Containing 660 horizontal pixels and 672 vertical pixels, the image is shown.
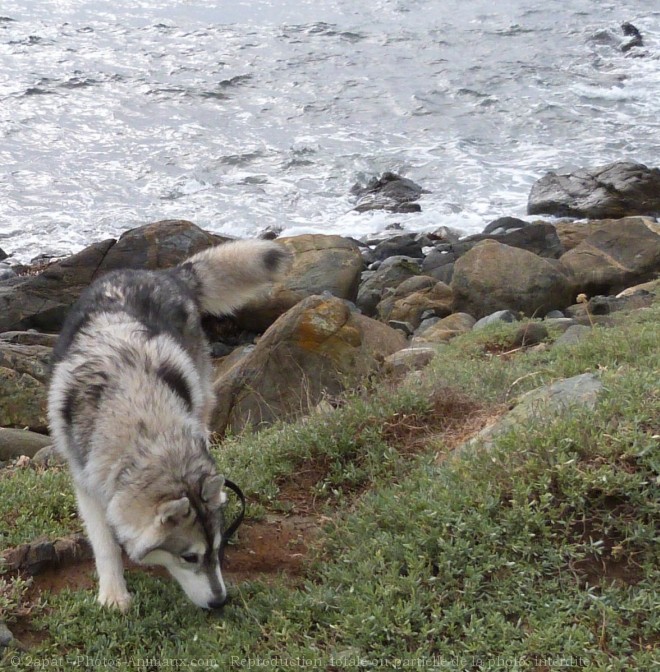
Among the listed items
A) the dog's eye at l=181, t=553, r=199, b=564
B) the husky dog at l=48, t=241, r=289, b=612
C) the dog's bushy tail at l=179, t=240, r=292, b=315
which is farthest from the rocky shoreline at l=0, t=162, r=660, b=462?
the dog's eye at l=181, t=553, r=199, b=564

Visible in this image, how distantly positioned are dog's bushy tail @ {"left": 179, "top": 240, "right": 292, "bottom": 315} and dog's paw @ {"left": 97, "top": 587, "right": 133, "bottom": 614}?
2652mm

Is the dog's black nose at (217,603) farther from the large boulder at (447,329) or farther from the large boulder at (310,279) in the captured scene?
the large boulder at (310,279)

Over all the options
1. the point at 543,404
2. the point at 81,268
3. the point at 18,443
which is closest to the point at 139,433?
the point at 543,404

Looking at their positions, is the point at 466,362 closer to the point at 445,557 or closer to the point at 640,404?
the point at 640,404

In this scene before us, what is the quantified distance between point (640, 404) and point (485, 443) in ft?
2.70

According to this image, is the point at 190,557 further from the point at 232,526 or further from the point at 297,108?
the point at 297,108

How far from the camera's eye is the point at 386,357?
30.1 feet

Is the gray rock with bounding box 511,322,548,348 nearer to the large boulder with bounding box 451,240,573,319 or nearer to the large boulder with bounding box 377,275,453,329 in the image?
the large boulder with bounding box 451,240,573,319

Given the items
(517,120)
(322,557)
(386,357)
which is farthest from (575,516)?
(517,120)

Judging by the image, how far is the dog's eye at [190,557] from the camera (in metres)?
3.93

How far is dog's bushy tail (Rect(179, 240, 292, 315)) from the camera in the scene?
21.1 feet

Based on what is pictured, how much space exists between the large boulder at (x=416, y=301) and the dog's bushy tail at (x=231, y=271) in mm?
5778

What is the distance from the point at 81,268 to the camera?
13641mm

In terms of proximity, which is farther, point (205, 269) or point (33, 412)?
point (33, 412)
